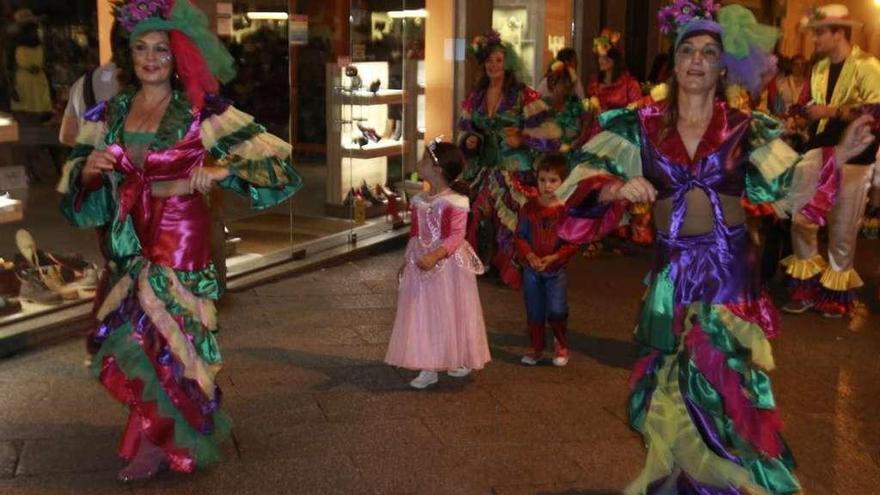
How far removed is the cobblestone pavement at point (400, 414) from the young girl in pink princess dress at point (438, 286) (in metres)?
0.23

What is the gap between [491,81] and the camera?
982 centimetres

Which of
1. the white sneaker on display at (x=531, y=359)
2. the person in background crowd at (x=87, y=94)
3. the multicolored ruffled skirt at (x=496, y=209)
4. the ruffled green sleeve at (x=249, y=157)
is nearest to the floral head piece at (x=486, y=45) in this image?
the multicolored ruffled skirt at (x=496, y=209)

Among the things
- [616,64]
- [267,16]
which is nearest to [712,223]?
[267,16]

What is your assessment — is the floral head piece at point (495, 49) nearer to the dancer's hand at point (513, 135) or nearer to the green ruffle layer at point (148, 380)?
the dancer's hand at point (513, 135)

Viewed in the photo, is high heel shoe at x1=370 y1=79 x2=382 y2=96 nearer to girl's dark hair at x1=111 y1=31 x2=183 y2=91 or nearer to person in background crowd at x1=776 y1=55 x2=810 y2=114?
person in background crowd at x1=776 y1=55 x2=810 y2=114

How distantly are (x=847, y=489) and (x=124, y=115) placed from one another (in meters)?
3.69

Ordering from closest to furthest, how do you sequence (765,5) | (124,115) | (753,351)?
(753,351)
(124,115)
(765,5)

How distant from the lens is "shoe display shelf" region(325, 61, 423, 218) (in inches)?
463

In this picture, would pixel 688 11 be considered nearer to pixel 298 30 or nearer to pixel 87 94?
pixel 87 94

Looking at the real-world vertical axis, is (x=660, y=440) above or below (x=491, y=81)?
below

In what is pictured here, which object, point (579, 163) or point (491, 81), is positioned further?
point (491, 81)

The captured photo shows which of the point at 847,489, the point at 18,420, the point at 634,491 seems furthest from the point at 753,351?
the point at 18,420

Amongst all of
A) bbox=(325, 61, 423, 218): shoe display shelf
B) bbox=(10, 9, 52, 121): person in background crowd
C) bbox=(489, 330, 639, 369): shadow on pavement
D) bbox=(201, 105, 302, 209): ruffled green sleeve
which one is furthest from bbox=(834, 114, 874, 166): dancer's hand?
bbox=(325, 61, 423, 218): shoe display shelf

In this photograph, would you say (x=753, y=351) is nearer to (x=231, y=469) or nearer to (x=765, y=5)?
(x=231, y=469)
